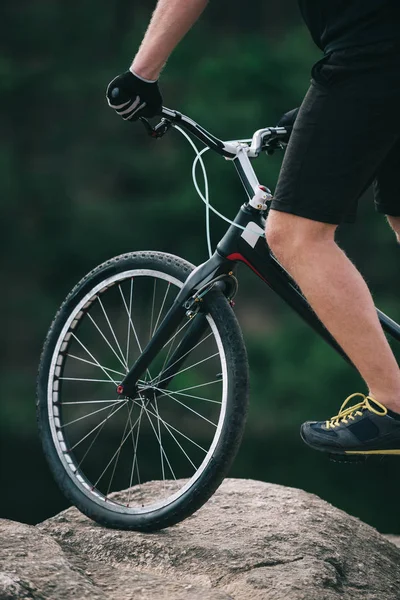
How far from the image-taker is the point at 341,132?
2.02m

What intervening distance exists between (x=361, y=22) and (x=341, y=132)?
21 cm

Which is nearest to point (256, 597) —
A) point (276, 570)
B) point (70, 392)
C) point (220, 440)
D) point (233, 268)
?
point (276, 570)

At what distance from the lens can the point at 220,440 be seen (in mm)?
2318

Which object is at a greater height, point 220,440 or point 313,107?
point 313,107

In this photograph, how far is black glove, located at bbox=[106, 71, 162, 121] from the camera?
2.18m

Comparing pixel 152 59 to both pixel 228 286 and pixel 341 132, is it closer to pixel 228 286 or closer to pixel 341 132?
pixel 341 132

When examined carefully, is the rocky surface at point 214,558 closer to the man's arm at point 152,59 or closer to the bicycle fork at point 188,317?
the bicycle fork at point 188,317

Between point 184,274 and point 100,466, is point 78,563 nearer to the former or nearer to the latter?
point 184,274

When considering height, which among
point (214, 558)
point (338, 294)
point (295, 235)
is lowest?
point (214, 558)

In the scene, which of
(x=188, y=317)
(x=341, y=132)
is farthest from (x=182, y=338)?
(x=341, y=132)

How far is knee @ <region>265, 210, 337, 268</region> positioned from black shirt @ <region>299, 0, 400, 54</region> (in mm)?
337

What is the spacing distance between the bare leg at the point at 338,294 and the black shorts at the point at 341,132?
0.04 metres

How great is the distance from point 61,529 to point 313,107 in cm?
123

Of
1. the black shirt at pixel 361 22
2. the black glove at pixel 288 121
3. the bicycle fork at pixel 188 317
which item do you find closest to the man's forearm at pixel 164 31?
the black shirt at pixel 361 22
